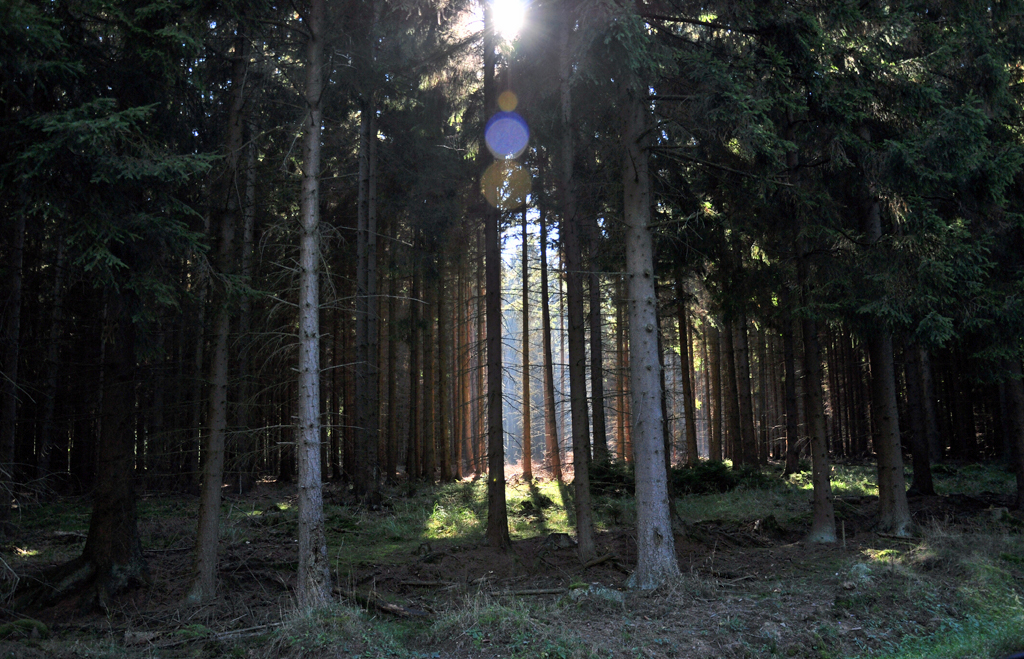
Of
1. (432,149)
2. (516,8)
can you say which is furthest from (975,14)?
(432,149)

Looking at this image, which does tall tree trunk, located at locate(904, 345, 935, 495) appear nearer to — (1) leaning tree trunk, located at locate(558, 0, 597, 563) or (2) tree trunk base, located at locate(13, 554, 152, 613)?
(1) leaning tree trunk, located at locate(558, 0, 597, 563)

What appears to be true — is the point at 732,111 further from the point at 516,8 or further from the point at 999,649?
the point at 999,649

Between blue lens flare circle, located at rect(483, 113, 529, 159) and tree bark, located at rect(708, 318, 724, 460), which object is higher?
blue lens flare circle, located at rect(483, 113, 529, 159)

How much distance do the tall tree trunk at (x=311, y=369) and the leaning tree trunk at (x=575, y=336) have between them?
410cm

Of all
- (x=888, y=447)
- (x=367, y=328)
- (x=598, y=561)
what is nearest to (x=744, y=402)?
(x=888, y=447)

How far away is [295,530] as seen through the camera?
13180mm

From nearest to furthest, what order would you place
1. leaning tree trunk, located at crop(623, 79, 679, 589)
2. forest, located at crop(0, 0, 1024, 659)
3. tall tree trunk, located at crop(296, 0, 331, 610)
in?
forest, located at crop(0, 0, 1024, 659), tall tree trunk, located at crop(296, 0, 331, 610), leaning tree trunk, located at crop(623, 79, 679, 589)

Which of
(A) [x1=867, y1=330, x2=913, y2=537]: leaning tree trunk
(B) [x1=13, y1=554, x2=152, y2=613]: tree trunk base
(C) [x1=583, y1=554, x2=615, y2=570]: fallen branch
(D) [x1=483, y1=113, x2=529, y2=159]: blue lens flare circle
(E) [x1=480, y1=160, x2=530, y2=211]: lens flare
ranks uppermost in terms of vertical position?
(D) [x1=483, y1=113, x2=529, y2=159]: blue lens flare circle

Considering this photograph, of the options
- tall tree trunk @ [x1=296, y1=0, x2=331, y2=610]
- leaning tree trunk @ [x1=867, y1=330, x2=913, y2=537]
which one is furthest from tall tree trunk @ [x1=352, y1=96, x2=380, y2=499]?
leaning tree trunk @ [x1=867, y1=330, x2=913, y2=537]

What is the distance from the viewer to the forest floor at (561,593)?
6.52m

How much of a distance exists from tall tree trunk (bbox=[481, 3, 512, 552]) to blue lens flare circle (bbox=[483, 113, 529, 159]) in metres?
0.30

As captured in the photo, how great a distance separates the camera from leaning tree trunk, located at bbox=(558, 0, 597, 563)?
10672 millimetres

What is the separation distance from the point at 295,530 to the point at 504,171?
9.04 meters

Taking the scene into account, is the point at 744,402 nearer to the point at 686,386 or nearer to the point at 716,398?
the point at 686,386
